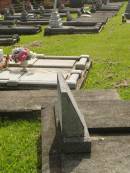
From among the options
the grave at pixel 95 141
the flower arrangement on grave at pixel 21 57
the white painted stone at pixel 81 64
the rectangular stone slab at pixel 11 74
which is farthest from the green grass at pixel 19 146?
the white painted stone at pixel 81 64

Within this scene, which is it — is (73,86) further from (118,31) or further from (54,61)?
(118,31)

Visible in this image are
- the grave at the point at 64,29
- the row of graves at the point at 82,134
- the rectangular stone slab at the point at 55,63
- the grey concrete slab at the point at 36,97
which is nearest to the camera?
the row of graves at the point at 82,134

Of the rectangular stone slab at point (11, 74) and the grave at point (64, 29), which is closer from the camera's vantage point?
the rectangular stone slab at point (11, 74)

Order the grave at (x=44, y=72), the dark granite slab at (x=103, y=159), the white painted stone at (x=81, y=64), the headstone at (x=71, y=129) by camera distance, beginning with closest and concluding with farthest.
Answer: the dark granite slab at (x=103, y=159) → the headstone at (x=71, y=129) → the grave at (x=44, y=72) → the white painted stone at (x=81, y=64)

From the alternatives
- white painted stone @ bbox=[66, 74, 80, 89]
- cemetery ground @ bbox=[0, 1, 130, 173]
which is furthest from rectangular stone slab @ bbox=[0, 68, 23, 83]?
cemetery ground @ bbox=[0, 1, 130, 173]

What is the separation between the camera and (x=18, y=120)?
725 cm

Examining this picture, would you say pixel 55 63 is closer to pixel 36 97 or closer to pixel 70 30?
pixel 36 97

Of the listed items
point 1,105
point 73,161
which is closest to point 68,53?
point 1,105

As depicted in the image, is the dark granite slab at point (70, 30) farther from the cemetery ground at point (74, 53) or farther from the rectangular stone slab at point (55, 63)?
the rectangular stone slab at point (55, 63)

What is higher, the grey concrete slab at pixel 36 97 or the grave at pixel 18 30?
the grey concrete slab at pixel 36 97

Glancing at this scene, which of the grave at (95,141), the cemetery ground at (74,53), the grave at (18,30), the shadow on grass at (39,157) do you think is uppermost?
the grave at (95,141)

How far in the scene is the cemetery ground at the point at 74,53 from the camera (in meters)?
5.88

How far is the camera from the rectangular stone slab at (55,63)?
11.0 meters

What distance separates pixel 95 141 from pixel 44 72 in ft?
17.0
